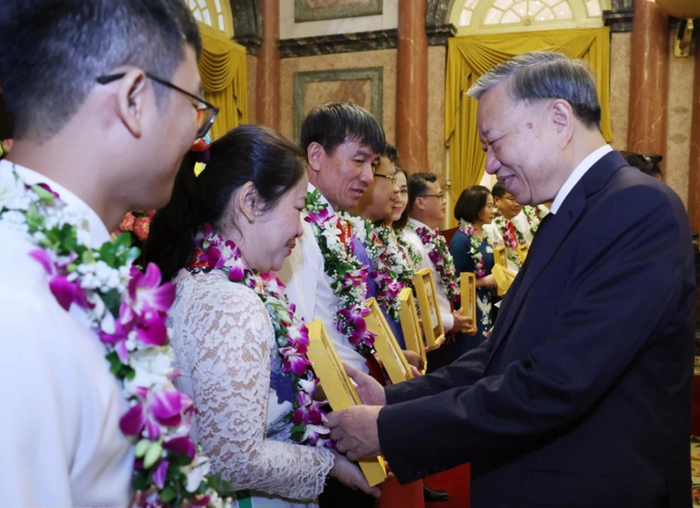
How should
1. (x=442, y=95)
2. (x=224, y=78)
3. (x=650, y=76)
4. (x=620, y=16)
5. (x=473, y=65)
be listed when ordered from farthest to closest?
(x=442, y=95) → (x=473, y=65) → (x=224, y=78) → (x=620, y=16) → (x=650, y=76)

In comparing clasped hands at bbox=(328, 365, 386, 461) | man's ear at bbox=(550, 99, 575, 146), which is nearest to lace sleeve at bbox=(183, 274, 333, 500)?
clasped hands at bbox=(328, 365, 386, 461)

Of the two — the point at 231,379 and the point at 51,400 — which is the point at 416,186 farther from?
the point at 51,400

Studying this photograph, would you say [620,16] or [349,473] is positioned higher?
[620,16]

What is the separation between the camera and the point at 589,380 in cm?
157

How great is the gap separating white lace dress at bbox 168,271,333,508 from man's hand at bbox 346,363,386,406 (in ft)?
1.70

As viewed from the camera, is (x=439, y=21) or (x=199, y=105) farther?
(x=439, y=21)

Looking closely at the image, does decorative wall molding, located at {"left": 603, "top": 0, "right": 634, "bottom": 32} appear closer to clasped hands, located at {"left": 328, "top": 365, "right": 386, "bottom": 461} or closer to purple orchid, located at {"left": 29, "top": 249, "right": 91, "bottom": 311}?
clasped hands, located at {"left": 328, "top": 365, "right": 386, "bottom": 461}

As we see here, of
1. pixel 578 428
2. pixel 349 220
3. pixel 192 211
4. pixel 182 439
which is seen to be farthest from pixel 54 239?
pixel 349 220

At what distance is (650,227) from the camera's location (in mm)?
1614

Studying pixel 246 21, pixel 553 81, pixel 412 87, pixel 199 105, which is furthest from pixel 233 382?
pixel 246 21

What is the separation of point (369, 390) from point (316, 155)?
46.6 inches

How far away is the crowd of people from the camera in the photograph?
0.87 metres

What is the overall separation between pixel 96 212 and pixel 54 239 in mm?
101

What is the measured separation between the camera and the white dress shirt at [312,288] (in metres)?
2.54
